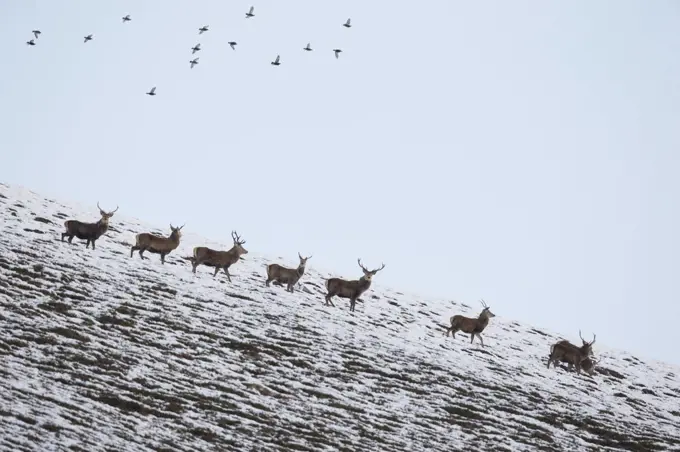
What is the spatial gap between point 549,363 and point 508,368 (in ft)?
9.88

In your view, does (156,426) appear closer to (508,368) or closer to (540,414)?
(540,414)

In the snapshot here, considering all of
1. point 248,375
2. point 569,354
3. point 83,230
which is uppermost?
point 569,354

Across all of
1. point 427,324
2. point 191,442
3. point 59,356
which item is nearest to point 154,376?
point 59,356

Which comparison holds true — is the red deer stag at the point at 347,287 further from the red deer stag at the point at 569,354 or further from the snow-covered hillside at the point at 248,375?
the red deer stag at the point at 569,354

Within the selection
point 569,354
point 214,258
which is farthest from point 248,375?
point 569,354

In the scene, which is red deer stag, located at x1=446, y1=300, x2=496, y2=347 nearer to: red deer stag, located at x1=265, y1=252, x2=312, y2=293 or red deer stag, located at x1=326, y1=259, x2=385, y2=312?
red deer stag, located at x1=326, y1=259, x2=385, y2=312

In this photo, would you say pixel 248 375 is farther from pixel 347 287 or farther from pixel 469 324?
pixel 469 324

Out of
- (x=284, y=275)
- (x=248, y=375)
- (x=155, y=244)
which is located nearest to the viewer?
(x=248, y=375)

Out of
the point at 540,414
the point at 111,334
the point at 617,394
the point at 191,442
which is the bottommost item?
the point at 191,442

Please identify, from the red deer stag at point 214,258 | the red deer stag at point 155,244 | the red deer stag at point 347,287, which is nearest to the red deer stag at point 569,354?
the red deer stag at point 347,287

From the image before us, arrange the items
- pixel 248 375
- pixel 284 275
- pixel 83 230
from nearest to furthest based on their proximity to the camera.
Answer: pixel 248 375 < pixel 83 230 < pixel 284 275

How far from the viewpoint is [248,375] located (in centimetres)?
1677

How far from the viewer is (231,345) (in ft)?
61.8

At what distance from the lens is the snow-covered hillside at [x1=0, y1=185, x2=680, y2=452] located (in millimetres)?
12836
